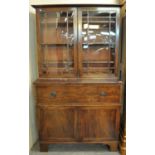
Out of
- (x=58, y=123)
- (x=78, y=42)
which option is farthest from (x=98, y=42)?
(x=58, y=123)

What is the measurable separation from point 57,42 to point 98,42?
49cm

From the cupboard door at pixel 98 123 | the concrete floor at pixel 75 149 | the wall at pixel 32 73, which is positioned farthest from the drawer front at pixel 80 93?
the concrete floor at pixel 75 149

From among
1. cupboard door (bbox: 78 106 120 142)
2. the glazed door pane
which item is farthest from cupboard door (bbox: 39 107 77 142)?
the glazed door pane

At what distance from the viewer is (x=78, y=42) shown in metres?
2.23

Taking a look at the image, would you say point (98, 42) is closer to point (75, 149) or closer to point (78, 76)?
point (78, 76)

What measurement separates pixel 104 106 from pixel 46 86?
0.69 meters

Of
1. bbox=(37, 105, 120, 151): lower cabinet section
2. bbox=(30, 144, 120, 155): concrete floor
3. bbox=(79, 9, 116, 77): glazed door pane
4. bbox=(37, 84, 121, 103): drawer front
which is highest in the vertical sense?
bbox=(79, 9, 116, 77): glazed door pane

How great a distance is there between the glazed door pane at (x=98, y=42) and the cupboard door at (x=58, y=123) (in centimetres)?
50

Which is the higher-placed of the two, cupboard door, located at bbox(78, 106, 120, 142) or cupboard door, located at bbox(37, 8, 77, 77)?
cupboard door, located at bbox(37, 8, 77, 77)

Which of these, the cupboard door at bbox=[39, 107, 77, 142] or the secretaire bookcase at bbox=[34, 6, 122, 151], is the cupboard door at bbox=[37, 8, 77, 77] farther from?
the cupboard door at bbox=[39, 107, 77, 142]

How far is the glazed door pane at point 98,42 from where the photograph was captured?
224cm

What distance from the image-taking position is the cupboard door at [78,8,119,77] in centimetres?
222
